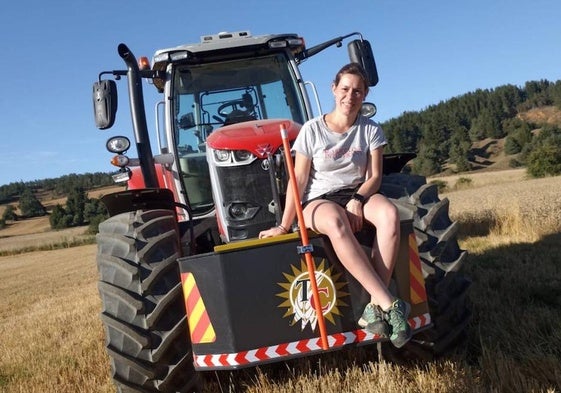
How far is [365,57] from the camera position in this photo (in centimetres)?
443

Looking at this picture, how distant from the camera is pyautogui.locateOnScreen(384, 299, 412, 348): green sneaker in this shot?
108 inches

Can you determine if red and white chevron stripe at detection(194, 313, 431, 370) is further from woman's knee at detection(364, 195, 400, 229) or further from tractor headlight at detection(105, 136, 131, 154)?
tractor headlight at detection(105, 136, 131, 154)

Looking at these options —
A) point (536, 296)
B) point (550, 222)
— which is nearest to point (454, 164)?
point (550, 222)

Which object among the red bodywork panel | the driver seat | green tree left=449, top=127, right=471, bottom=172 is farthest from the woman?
green tree left=449, top=127, right=471, bottom=172

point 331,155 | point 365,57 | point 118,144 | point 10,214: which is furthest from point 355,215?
point 10,214

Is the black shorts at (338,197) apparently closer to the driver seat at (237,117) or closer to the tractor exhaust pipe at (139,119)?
the tractor exhaust pipe at (139,119)

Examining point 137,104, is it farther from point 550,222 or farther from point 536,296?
point 550,222

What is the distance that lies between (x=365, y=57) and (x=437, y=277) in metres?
1.92

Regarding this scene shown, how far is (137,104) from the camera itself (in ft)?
13.5

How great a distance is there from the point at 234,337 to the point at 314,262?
0.57 m

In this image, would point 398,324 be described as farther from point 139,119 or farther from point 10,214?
point 10,214

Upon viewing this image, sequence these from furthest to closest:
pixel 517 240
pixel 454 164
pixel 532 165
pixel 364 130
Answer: pixel 454 164 < pixel 532 165 < pixel 517 240 < pixel 364 130

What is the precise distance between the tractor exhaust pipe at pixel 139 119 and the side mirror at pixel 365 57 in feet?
5.58

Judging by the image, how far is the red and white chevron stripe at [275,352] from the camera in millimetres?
2867
